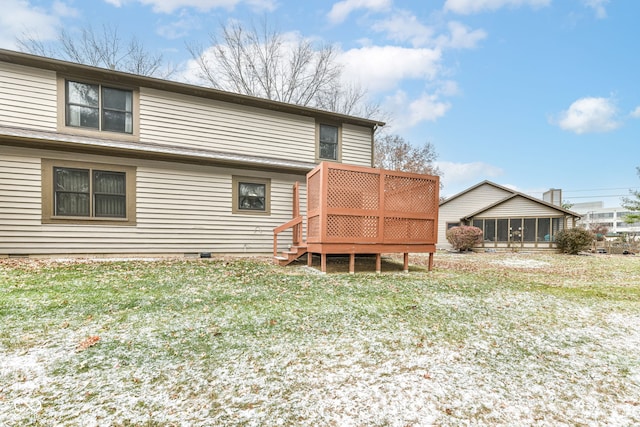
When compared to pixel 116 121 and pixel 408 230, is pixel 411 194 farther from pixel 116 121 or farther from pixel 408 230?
pixel 116 121

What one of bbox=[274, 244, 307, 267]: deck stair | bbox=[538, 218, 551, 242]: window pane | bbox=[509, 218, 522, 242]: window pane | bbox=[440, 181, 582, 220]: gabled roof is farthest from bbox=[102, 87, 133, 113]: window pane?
bbox=[538, 218, 551, 242]: window pane

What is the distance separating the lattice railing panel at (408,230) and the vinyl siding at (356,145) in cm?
463

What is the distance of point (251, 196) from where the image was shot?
9.40 m

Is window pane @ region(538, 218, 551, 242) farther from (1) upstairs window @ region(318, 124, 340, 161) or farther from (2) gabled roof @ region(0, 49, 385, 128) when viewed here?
(1) upstairs window @ region(318, 124, 340, 161)

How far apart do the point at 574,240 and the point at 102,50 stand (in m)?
27.0

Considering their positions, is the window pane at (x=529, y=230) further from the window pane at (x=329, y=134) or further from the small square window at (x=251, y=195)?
the small square window at (x=251, y=195)

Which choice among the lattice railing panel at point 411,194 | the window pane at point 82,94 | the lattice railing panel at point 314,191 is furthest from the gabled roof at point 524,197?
the window pane at point 82,94

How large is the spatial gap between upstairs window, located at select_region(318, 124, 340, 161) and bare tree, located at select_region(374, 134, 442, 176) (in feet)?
49.5

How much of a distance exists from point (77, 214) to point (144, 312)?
6.05m

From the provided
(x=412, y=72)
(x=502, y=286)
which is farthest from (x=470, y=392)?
(x=412, y=72)

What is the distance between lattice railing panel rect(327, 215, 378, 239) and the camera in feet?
20.6

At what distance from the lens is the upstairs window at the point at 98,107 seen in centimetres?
786

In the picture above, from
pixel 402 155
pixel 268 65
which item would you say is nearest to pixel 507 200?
pixel 402 155

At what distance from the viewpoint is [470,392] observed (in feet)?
6.78
